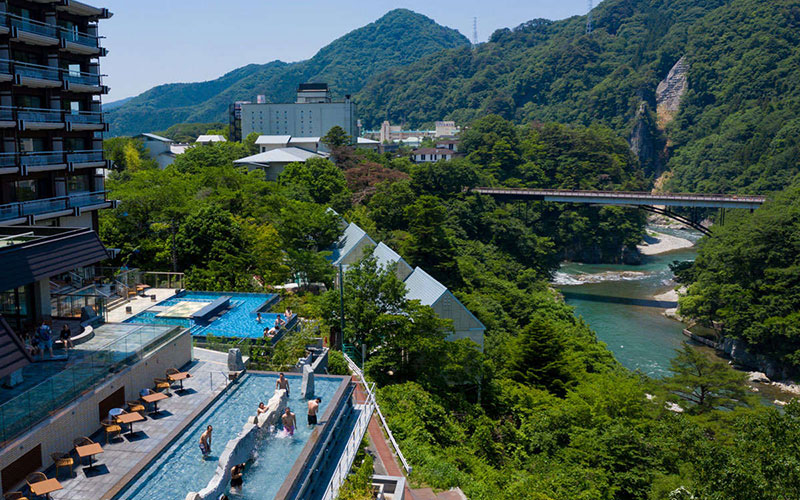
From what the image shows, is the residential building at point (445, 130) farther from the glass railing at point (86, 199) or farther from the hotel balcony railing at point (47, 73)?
the hotel balcony railing at point (47, 73)

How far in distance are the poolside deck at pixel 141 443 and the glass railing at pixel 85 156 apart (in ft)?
44.0

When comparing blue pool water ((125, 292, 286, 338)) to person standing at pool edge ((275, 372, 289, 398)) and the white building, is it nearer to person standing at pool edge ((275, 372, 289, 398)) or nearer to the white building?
person standing at pool edge ((275, 372, 289, 398))

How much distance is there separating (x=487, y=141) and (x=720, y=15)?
3023 inches

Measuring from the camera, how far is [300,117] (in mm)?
109312

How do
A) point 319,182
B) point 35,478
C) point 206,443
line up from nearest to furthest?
point 35,478, point 206,443, point 319,182

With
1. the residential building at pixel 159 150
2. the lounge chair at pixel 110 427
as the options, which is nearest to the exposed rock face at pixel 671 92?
the residential building at pixel 159 150

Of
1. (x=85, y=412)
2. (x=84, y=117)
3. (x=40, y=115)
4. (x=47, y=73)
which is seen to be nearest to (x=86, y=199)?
(x=84, y=117)

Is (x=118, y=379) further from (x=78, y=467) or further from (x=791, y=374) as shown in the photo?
(x=791, y=374)

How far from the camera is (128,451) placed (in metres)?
13.9

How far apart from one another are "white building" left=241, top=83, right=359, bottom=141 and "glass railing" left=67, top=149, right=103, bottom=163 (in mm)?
79996

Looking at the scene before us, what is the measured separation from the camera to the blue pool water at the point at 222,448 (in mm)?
12008

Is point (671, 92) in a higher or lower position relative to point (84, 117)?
higher

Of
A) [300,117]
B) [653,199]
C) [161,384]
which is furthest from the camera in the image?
[300,117]

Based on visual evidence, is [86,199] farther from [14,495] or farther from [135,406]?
[14,495]
